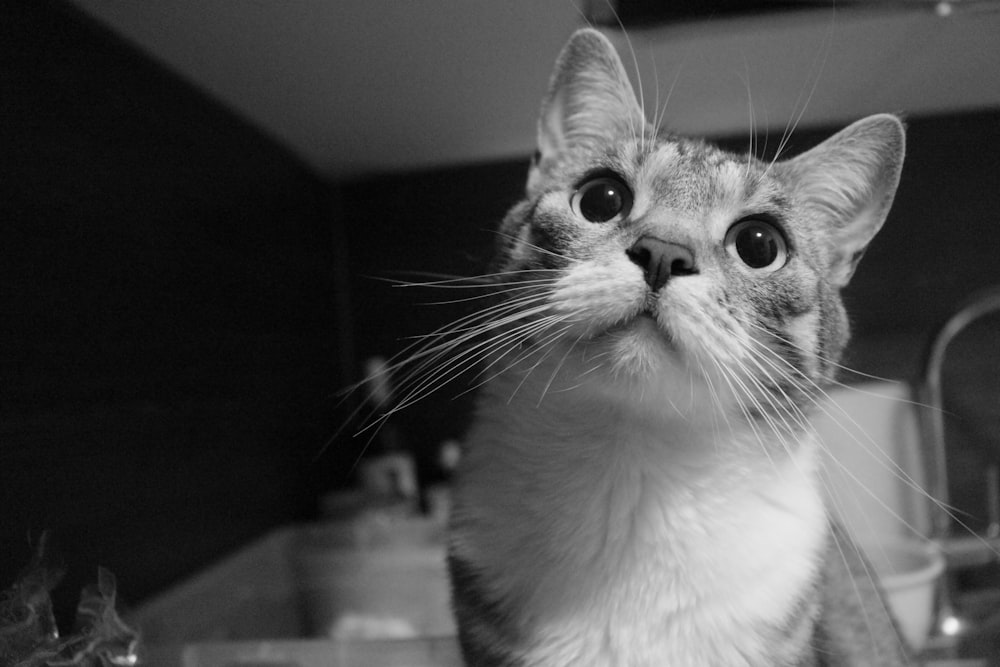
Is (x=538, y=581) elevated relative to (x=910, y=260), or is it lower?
lower

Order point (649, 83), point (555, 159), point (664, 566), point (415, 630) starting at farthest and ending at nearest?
point (415, 630), point (649, 83), point (555, 159), point (664, 566)

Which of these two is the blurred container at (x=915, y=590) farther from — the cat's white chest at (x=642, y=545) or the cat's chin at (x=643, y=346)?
the cat's chin at (x=643, y=346)

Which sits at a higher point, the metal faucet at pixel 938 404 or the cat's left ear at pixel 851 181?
the cat's left ear at pixel 851 181

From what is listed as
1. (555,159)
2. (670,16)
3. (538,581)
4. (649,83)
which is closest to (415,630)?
(538,581)

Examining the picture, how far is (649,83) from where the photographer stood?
91cm

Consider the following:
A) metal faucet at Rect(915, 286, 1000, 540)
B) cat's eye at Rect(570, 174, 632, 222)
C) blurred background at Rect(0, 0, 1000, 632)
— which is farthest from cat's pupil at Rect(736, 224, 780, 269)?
metal faucet at Rect(915, 286, 1000, 540)

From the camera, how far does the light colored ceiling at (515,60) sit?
2.43 ft

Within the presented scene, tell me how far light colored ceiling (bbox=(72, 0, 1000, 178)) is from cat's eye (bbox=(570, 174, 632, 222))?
255 mm

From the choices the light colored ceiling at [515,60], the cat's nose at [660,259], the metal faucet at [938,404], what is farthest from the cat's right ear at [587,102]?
the metal faucet at [938,404]

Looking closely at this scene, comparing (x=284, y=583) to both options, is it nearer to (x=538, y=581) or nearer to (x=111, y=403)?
(x=111, y=403)

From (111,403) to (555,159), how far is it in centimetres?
63

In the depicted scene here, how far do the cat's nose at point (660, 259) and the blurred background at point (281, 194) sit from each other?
33cm

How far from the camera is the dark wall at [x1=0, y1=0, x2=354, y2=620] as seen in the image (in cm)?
65

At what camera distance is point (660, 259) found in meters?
0.53
